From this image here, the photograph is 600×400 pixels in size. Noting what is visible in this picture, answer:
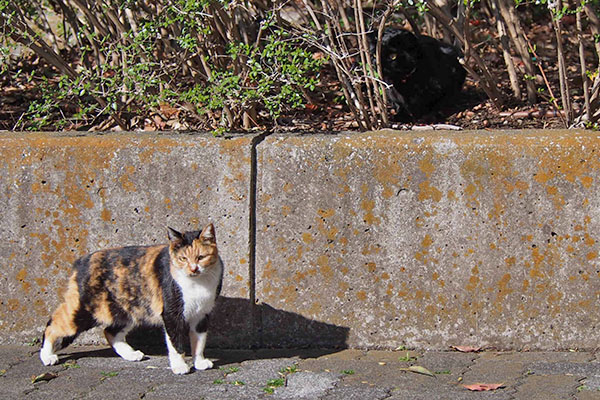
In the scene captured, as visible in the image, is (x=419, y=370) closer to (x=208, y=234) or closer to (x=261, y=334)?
(x=261, y=334)

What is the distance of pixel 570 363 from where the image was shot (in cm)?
413

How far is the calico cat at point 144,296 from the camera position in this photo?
4.17m

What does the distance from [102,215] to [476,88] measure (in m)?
3.12

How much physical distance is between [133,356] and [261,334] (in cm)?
76

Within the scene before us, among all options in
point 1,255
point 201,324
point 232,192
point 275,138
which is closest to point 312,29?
point 275,138

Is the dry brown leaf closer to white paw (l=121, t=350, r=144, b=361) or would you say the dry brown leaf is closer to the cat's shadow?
the cat's shadow

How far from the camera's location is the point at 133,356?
4391 millimetres

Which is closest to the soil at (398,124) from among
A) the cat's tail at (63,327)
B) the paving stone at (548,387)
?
the cat's tail at (63,327)

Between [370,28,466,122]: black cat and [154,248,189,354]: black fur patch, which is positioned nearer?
[154,248,189,354]: black fur patch

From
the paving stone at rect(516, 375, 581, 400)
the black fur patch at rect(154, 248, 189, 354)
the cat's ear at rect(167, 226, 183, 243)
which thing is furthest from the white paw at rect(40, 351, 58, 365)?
the paving stone at rect(516, 375, 581, 400)

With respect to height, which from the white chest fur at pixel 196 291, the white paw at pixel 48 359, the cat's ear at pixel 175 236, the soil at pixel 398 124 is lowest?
the white paw at pixel 48 359

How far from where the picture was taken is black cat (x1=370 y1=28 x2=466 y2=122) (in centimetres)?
564

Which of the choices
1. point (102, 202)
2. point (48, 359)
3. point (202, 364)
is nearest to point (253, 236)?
point (202, 364)

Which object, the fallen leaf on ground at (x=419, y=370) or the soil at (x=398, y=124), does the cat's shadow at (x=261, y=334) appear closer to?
the fallen leaf on ground at (x=419, y=370)
